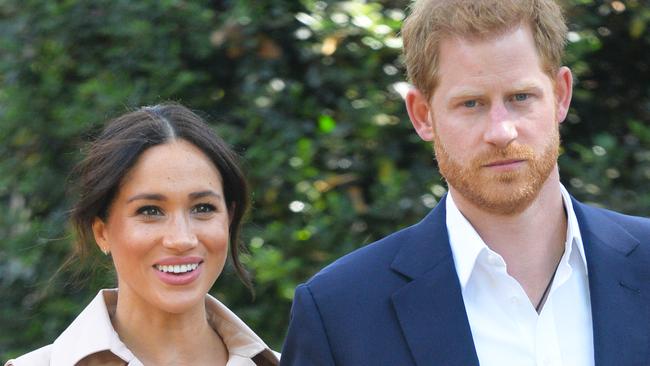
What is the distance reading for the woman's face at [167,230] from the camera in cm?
357

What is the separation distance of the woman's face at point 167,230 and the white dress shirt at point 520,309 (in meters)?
0.69

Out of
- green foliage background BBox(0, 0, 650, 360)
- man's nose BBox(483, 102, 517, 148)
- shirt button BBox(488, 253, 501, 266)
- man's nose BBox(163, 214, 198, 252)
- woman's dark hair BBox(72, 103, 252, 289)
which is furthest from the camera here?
green foliage background BBox(0, 0, 650, 360)

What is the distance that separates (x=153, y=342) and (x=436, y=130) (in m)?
0.97

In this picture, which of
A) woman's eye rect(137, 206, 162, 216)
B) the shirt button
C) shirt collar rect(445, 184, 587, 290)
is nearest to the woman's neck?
woman's eye rect(137, 206, 162, 216)

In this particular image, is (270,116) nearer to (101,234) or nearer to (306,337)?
(101,234)

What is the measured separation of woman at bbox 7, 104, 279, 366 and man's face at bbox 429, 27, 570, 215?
749 millimetres

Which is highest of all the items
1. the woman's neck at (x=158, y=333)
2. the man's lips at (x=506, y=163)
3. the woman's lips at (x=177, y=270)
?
the man's lips at (x=506, y=163)

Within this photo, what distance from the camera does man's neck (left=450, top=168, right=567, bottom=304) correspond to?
325cm

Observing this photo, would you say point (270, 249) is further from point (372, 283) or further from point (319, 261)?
point (372, 283)

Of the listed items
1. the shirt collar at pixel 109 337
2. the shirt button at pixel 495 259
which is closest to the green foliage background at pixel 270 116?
the shirt collar at pixel 109 337

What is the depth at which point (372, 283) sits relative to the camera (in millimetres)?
3305

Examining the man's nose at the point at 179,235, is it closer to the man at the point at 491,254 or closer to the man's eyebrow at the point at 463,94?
the man at the point at 491,254

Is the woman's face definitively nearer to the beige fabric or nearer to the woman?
the woman

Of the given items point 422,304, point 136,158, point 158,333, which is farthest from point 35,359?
point 422,304
